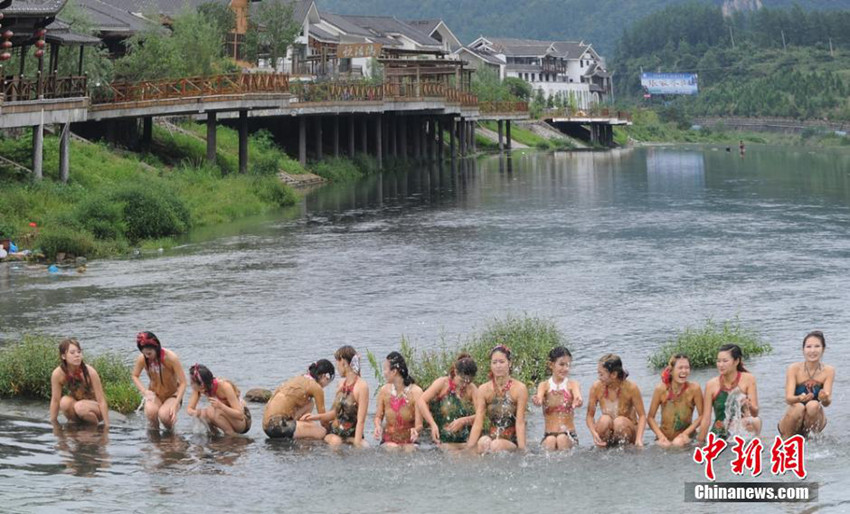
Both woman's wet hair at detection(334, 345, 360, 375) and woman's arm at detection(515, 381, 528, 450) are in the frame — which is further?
woman's wet hair at detection(334, 345, 360, 375)

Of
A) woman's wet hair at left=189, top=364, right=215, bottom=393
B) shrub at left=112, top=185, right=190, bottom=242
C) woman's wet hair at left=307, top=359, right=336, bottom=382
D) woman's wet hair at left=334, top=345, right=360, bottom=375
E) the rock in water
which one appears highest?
shrub at left=112, top=185, right=190, bottom=242

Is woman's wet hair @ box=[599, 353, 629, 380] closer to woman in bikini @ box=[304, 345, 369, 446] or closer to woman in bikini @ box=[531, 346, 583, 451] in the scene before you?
woman in bikini @ box=[531, 346, 583, 451]

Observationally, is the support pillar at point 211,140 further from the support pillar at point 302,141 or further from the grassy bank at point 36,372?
the grassy bank at point 36,372

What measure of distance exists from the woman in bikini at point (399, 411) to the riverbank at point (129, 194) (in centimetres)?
2081

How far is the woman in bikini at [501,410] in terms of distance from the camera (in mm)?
17328

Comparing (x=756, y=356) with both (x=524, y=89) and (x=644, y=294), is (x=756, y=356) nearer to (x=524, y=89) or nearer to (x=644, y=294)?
(x=644, y=294)

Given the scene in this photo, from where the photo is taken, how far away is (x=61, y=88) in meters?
47.5

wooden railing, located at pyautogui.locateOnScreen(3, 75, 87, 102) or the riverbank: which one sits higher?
wooden railing, located at pyautogui.locateOnScreen(3, 75, 87, 102)

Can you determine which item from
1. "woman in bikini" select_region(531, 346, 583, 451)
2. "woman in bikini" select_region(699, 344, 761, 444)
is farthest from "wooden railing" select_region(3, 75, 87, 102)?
"woman in bikini" select_region(699, 344, 761, 444)

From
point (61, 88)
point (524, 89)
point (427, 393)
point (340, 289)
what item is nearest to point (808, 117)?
point (524, 89)

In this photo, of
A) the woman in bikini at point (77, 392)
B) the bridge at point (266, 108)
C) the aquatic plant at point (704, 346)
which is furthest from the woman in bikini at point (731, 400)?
the bridge at point (266, 108)

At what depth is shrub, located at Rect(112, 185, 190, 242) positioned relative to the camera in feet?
135

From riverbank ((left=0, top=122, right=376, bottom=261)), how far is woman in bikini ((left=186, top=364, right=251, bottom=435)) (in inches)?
754

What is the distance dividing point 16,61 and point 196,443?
34.8m
